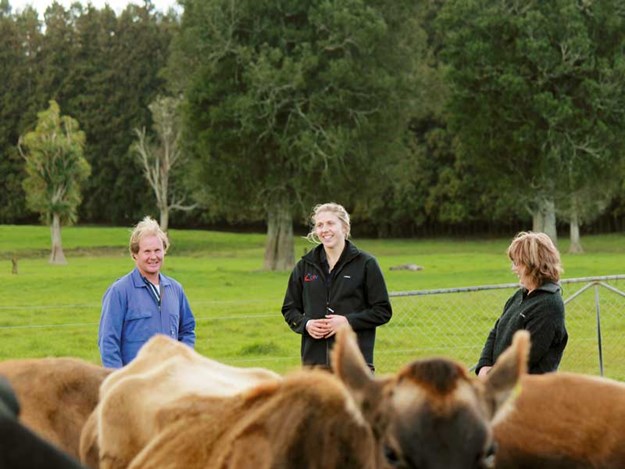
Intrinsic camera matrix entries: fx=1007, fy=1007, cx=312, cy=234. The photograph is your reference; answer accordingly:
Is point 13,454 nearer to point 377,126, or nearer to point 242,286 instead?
point 242,286

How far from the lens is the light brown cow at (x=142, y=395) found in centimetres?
450

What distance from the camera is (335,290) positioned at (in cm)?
714

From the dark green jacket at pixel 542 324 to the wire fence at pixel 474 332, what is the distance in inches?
298

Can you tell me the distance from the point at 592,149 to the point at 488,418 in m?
44.3

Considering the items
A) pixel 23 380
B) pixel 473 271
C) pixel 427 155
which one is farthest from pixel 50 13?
pixel 23 380

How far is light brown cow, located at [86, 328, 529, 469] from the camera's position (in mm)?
3102

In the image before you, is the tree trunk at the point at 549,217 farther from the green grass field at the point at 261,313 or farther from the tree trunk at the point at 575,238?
the green grass field at the point at 261,313

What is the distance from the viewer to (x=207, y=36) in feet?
138

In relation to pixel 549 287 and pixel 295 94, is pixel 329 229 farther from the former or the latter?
pixel 295 94

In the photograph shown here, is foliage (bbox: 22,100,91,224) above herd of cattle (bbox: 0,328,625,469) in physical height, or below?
above

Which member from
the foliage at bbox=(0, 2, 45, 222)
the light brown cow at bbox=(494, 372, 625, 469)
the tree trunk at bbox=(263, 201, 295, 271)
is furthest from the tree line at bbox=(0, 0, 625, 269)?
the light brown cow at bbox=(494, 372, 625, 469)

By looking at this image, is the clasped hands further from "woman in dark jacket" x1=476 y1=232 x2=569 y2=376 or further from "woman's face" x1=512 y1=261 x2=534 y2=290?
"woman's face" x1=512 y1=261 x2=534 y2=290

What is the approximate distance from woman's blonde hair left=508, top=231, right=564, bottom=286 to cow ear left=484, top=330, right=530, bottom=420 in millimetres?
3102

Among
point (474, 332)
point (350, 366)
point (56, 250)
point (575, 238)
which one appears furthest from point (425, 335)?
point (575, 238)
